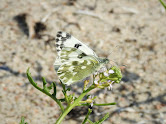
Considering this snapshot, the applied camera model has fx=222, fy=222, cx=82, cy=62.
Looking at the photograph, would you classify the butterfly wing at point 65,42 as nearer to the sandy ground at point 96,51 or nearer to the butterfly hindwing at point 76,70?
the butterfly hindwing at point 76,70

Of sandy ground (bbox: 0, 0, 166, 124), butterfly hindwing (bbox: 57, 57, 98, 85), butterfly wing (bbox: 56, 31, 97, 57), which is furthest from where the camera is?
sandy ground (bbox: 0, 0, 166, 124)

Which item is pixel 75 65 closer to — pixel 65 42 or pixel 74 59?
pixel 74 59

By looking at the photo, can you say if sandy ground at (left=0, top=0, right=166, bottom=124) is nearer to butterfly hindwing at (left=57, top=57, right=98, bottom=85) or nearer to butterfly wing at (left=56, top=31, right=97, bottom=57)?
butterfly hindwing at (left=57, top=57, right=98, bottom=85)

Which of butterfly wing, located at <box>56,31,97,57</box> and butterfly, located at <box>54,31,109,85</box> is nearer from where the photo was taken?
butterfly, located at <box>54,31,109,85</box>

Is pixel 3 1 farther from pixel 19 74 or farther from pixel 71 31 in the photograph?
pixel 19 74

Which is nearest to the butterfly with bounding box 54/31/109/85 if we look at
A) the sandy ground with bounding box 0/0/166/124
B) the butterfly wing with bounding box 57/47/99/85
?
the butterfly wing with bounding box 57/47/99/85

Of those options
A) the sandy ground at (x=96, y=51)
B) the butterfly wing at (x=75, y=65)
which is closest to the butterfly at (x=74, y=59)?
the butterfly wing at (x=75, y=65)

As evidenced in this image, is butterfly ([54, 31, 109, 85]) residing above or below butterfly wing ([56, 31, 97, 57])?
below
